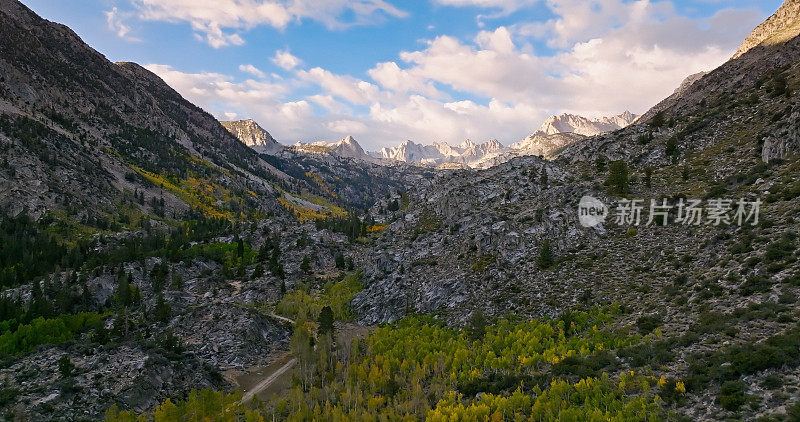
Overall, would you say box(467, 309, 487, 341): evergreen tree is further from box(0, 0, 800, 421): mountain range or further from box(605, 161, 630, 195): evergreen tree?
box(605, 161, 630, 195): evergreen tree

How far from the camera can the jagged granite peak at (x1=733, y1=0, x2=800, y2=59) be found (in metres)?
155

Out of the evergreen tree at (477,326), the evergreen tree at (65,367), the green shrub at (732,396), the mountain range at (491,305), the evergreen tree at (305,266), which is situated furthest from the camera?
the evergreen tree at (305,266)

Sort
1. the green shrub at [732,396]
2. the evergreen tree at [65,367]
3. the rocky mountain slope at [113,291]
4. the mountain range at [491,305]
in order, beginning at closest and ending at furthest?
the green shrub at [732,396] < the mountain range at [491,305] < the evergreen tree at [65,367] < the rocky mountain slope at [113,291]

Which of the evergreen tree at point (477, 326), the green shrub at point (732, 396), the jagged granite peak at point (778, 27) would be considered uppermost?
the jagged granite peak at point (778, 27)

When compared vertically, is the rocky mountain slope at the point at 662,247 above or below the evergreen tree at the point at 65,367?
above

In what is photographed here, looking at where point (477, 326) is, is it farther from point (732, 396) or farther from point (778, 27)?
point (778, 27)

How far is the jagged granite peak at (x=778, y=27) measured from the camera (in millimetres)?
154750

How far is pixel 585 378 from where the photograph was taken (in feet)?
138

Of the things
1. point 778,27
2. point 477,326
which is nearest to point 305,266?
point 477,326

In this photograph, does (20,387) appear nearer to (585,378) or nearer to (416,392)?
(416,392)

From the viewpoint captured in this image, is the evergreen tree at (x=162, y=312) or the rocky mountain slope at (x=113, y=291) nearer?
the rocky mountain slope at (x=113, y=291)

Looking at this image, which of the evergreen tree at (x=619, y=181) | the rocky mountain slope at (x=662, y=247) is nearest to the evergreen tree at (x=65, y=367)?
the rocky mountain slope at (x=662, y=247)

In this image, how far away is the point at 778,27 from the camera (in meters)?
171

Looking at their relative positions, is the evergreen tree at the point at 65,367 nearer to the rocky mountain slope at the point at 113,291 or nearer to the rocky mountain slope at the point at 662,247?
the rocky mountain slope at the point at 113,291
